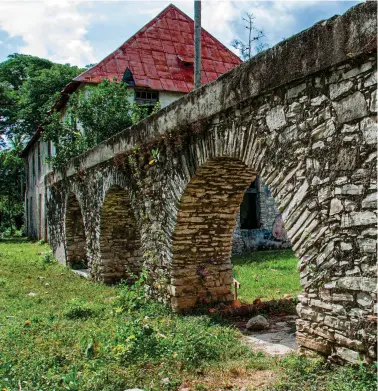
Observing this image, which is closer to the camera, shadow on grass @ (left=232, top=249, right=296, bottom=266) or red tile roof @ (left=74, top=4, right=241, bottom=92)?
shadow on grass @ (left=232, top=249, right=296, bottom=266)

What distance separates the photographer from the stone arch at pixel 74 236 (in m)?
11.9

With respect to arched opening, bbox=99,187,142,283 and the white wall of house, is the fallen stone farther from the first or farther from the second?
the white wall of house

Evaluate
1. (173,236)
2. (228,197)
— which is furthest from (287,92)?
(173,236)

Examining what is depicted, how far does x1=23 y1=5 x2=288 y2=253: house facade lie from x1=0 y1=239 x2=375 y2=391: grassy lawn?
25.4 ft

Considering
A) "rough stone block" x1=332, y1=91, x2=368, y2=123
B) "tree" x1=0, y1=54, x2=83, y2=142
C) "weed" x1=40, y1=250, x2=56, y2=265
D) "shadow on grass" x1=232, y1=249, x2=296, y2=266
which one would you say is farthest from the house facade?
"rough stone block" x1=332, y1=91, x2=368, y2=123

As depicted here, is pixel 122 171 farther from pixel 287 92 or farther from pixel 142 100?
pixel 142 100

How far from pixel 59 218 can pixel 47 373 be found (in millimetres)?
9110

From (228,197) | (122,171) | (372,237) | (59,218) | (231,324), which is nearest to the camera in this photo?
(372,237)

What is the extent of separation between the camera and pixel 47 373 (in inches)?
157

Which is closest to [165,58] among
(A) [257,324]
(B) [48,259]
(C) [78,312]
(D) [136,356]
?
(B) [48,259]

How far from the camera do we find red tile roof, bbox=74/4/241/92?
14766mm

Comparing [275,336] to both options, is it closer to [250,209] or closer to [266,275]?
[266,275]

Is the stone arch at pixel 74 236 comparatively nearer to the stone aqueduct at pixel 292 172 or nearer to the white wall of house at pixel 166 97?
the white wall of house at pixel 166 97

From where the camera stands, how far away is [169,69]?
15477mm
